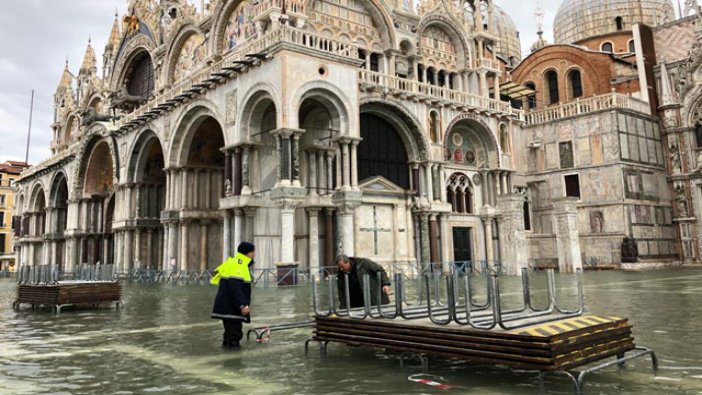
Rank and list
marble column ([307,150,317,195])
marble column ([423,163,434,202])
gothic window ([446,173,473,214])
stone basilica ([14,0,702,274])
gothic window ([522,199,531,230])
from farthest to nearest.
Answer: gothic window ([522,199,531,230]) → gothic window ([446,173,473,214]) → marble column ([423,163,434,202]) → marble column ([307,150,317,195]) → stone basilica ([14,0,702,274])

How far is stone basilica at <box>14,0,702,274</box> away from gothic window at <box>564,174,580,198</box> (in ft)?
0.26

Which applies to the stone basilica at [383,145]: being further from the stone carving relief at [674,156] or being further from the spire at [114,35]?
the spire at [114,35]

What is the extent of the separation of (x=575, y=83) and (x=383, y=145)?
1720cm

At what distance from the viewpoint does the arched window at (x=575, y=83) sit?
3556 centimetres

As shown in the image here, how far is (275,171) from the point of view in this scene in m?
22.7

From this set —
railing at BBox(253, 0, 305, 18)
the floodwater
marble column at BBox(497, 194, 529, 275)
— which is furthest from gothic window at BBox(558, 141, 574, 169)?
the floodwater

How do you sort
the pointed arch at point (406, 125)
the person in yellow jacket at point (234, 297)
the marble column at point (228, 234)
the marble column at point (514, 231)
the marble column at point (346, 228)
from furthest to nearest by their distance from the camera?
the marble column at point (514, 231) < the pointed arch at point (406, 125) < the marble column at point (228, 234) < the marble column at point (346, 228) < the person in yellow jacket at point (234, 297)

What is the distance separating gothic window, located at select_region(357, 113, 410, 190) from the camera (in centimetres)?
2536

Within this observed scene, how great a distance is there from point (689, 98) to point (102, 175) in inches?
1516

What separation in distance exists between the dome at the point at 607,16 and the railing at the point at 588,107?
13.0 metres

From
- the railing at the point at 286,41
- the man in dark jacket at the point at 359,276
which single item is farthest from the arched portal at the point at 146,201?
the man in dark jacket at the point at 359,276

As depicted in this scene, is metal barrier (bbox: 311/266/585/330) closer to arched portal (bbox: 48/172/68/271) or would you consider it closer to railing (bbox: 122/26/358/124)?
railing (bbox: 122/26/358/124)

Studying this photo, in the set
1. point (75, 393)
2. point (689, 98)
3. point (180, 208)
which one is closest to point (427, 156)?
point (180, 208)

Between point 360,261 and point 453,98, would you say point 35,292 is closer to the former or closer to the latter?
point 360,261
